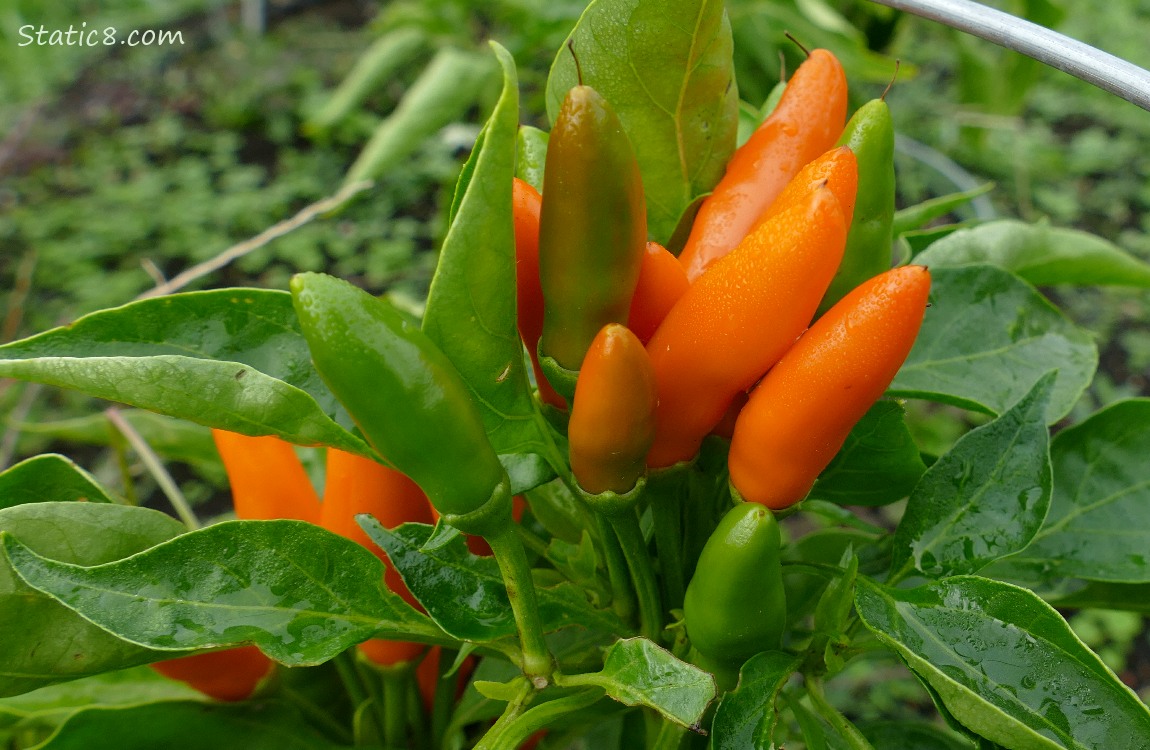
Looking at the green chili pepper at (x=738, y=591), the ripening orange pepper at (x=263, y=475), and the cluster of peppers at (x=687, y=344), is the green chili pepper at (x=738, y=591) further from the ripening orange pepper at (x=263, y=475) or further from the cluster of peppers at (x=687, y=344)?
the ripening orange pepper at (x=263, y=475)

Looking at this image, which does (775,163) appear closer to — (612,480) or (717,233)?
(717,233)

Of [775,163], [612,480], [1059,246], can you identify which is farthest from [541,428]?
[1059,246]

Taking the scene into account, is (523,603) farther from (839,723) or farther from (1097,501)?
(1097,501)

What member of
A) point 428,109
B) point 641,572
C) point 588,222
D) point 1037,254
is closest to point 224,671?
point 641,572

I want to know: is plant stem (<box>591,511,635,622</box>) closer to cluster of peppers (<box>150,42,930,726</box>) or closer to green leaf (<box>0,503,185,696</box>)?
cluster of peppers (<box>150,42,930,726</box>)

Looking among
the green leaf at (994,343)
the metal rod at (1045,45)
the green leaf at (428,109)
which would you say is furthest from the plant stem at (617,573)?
the green leaf at (428,109)

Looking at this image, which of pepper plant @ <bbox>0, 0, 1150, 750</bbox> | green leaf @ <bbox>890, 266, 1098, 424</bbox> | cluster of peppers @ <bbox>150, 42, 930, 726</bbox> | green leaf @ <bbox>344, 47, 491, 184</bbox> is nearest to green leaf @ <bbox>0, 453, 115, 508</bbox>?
pepper plant @ <bbox>0, 0, 1150, 750</bbox>
